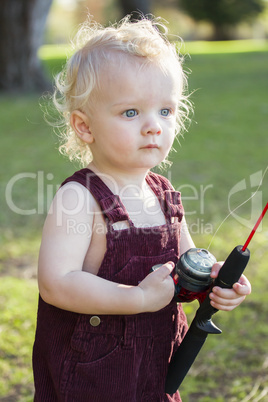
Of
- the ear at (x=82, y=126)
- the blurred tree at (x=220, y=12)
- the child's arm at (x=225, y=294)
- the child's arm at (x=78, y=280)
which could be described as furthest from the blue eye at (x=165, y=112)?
the blurred tree at (x=220, y=12)

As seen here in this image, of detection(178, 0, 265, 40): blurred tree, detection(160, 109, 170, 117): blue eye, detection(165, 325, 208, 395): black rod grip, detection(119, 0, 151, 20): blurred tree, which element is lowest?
detection(178, 0, 265, 40): blurred tree

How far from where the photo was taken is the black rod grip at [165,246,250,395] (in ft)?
4.45

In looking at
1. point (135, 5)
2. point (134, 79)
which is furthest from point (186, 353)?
point (135, 5)

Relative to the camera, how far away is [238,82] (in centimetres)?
1171

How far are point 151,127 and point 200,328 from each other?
56 centimetres

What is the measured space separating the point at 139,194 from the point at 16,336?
4.68 ft

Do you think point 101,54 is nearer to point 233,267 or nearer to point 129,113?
point 129,113

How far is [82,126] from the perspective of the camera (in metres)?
1.53

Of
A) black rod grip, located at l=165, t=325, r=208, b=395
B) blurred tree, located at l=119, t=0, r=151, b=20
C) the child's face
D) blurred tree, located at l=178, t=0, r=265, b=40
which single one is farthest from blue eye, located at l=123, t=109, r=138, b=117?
blurred tree, located at l=178, t=0, r=265, b=40

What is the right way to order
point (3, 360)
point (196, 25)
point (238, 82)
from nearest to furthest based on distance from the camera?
point (3, 360), point (238, 82), point (196, 25)

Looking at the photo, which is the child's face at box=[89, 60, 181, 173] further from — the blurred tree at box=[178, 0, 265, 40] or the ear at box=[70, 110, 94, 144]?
the blurred tree at box=[178, 0, 265, 40]

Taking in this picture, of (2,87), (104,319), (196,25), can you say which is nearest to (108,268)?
(104,319)

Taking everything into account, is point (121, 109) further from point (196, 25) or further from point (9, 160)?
point (196, 25)

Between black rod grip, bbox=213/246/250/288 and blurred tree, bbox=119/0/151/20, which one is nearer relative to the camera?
black rod grip, bbox=213/246/250/288
